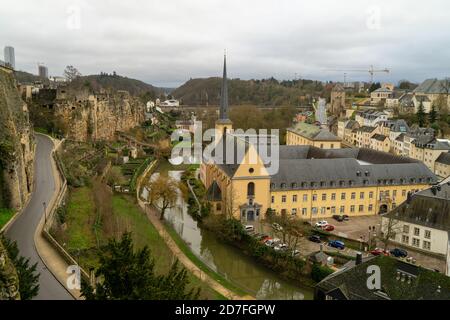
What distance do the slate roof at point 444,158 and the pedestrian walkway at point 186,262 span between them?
95.3 feet

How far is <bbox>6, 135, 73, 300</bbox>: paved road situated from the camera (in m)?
14.4

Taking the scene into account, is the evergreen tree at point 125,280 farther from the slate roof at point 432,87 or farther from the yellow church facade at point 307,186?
the slate roof at point 432,87

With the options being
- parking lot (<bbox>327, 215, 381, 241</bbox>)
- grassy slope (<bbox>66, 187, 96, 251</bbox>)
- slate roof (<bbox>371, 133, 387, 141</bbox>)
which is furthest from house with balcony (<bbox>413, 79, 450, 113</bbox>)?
grassy slope (<bbox>66, 187, 96, 251</bbox>)

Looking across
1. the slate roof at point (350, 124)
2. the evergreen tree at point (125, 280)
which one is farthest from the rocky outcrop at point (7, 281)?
the slate roof at point (350, 124)

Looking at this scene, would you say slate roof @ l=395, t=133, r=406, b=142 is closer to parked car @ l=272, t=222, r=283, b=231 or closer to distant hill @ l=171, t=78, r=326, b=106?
parked car @ l=272, t=222, r=283, b=231

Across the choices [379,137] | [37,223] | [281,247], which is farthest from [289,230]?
[379,137]

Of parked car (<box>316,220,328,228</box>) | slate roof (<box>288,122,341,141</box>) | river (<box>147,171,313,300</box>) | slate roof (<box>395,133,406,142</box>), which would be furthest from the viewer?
slate roof (<box>395,133,406,142</box>)

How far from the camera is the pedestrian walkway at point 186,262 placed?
1962cm

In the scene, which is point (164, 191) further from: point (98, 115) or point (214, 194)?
point (98, 115)

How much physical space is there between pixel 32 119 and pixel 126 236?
3704 cm

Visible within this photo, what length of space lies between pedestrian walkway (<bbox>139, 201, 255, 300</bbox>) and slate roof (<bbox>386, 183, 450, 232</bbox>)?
11891 millimetres

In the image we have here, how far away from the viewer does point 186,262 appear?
22.7m

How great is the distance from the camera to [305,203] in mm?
30375

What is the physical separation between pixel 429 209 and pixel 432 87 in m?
51.2
